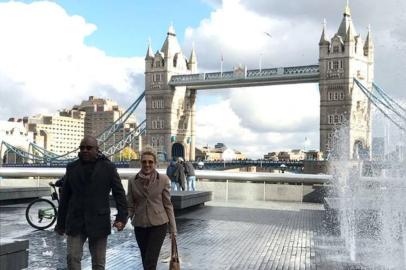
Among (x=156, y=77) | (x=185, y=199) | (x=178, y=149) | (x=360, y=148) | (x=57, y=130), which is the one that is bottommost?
(x=185, y=199)

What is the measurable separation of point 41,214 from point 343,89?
77.3 meters

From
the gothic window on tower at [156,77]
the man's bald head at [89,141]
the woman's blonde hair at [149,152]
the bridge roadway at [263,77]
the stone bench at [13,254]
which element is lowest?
the stone bench at [13,254]

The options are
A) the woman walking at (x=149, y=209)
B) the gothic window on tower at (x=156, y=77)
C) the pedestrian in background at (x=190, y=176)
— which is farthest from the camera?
the gothic window on tower at (x=156, y=77)

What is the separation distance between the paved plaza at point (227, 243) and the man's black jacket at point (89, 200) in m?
1.54

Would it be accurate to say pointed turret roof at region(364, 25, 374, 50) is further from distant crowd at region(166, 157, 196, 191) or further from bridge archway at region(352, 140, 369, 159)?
distant crowd at region(166, 157, 196, 191)

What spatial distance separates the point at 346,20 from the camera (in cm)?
8894

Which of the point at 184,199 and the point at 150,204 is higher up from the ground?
the point at 150,204

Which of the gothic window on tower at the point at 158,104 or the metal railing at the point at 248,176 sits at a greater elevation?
the gothic window on tower at the point at 158,104

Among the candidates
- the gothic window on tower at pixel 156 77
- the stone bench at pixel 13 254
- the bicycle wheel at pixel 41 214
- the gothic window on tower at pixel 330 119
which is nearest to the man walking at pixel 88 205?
the stone bench at pixel 13 254

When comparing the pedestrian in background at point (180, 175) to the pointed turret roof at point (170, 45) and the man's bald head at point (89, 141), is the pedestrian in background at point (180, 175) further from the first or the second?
the pointed turret roof at point (170, 45)

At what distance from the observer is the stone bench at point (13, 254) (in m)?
3.36

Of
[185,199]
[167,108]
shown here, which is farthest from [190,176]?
→ [167,108]

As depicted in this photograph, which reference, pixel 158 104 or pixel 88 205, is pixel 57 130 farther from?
pixel 88 205

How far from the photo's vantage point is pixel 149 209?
14.7 ft
